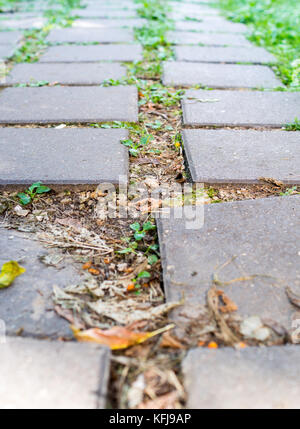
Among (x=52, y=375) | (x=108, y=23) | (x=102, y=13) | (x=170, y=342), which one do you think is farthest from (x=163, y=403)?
(x=102, y=13)

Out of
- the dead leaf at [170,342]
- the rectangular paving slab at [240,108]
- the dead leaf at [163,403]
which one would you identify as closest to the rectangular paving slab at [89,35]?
the rectangular paving slab at [240,108]

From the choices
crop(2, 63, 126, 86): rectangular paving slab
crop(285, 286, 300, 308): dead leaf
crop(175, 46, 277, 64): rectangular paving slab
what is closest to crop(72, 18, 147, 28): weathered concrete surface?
crop(175, 46, 277, 64): rectangular paving slab

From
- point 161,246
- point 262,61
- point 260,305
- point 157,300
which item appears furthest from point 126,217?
point 262,61

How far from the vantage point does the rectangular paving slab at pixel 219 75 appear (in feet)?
9.19

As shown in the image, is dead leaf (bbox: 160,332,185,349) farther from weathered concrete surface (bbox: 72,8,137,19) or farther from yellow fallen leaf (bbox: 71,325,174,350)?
weathered concrete surface (bbox: 72,8,137,19)

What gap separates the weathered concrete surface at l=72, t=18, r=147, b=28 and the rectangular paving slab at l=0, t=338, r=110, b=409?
12.9 feet

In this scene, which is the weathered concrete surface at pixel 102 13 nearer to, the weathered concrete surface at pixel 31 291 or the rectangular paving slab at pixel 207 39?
the rectangular paving slab at pixel 207 39

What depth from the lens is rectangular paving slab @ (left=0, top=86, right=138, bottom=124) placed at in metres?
2.25

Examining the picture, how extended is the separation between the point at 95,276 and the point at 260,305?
537 millimetres

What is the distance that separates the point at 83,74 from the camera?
9.55ft

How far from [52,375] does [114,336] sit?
199 millimetres

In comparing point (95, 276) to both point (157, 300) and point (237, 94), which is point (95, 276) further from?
point (237, 94)

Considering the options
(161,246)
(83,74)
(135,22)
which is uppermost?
(135,22)
